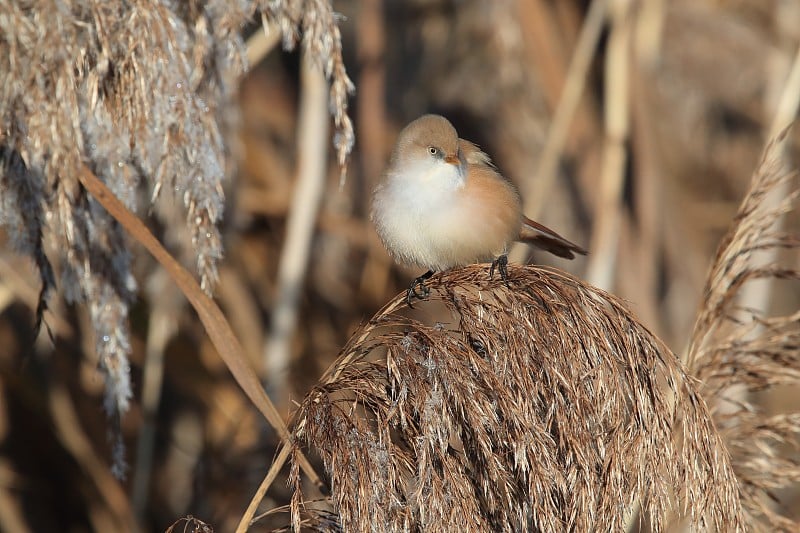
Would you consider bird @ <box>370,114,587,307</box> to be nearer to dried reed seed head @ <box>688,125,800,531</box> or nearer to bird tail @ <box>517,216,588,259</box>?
bird tail @ <box>517,216,588,259</box>

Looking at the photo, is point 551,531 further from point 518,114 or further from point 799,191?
point 518,114

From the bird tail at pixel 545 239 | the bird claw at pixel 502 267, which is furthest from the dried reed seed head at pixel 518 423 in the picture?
the bird tail at pixel 545 239

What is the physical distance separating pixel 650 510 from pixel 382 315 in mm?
557

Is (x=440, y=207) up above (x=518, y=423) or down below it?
above

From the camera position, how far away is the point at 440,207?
2.49 metres

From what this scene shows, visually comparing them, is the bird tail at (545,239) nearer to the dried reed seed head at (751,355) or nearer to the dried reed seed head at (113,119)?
the dried reed seed head at (751,355)

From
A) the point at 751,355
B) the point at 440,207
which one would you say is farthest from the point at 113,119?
the point at 751,355

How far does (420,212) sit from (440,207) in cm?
6

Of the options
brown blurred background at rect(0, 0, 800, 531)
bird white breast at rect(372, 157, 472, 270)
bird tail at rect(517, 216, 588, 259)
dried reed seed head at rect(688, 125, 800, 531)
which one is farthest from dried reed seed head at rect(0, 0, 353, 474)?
brown blurred background at rect(0, 0, 800, 531)

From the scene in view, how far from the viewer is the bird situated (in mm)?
2457

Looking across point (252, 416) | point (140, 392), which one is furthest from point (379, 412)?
point (140, 392)

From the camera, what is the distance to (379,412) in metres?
1.54

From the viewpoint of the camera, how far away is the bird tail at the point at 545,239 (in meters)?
2.63

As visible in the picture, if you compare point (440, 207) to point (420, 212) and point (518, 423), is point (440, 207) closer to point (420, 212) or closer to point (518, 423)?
point (420, 212)
